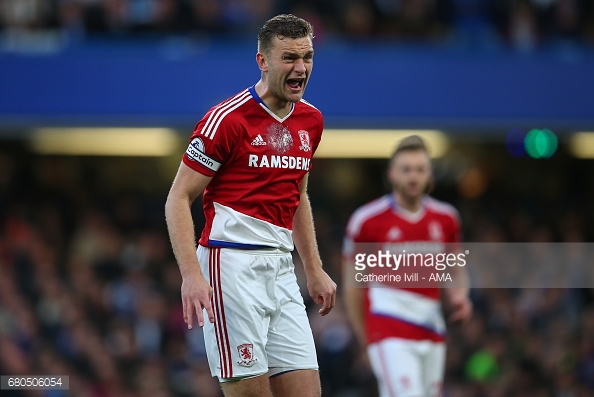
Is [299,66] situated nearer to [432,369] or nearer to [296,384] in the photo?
[296,384]

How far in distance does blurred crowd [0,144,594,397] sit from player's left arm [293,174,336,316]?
532 centimetres

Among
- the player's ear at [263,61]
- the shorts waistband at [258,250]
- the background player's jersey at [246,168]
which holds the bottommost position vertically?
the shorts waistband at [258,250]

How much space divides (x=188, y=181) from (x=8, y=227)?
9.59 m

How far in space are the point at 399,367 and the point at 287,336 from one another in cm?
269

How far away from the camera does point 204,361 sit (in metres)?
11.8

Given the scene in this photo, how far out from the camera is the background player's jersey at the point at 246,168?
4746 mm

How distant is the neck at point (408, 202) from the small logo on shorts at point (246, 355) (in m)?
3.30

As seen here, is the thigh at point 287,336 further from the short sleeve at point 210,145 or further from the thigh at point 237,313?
the short sleeve at point 210,145

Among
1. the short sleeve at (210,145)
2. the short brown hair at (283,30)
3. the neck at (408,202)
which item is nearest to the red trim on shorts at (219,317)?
the short sleeve at (210,145)

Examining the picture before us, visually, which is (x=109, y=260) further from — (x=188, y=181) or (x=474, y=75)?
(x=188, y=181)

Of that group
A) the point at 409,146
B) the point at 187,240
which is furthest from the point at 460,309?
the point at 187,240

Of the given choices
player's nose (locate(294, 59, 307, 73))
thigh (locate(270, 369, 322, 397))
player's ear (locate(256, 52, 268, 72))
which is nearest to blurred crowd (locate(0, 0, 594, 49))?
player's ear (locate(256, 52, 268, 72))

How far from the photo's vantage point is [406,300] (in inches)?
298

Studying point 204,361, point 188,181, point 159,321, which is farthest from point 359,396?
point 188,181
